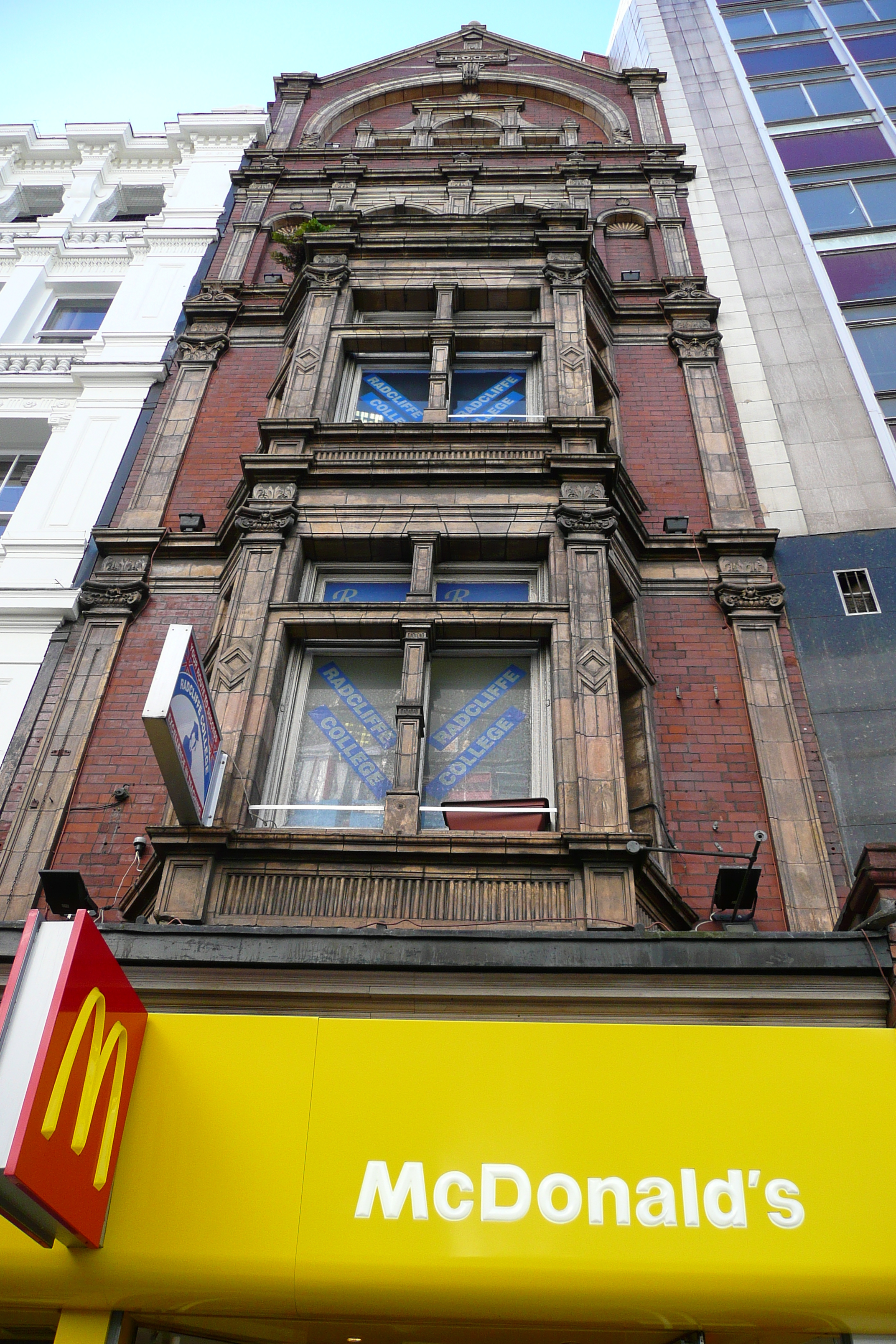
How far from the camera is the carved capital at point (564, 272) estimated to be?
15.8 meters

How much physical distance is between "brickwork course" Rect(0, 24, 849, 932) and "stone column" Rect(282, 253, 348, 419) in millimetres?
71

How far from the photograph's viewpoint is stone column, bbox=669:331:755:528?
1445cm

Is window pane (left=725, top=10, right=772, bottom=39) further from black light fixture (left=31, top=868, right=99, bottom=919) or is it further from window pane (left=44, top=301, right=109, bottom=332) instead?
black light fixture (left=31, top=868, right=99, bottom=919)

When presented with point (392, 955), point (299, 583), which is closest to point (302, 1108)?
point (392, 955)

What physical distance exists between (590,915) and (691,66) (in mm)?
23952

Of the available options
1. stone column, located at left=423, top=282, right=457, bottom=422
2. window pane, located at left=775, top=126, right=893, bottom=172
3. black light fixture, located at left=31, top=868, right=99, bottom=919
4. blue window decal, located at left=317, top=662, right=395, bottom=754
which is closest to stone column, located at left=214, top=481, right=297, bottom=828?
blue window decal, located at left=317, top=662, right=395, bottom=754

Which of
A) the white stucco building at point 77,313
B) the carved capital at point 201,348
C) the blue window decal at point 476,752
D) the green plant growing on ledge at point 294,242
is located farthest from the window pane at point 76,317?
the blue window decal at point 476,752

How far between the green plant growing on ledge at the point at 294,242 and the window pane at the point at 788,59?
13.4m

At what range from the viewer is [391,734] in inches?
425

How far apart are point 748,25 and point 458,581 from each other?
77.3 ft

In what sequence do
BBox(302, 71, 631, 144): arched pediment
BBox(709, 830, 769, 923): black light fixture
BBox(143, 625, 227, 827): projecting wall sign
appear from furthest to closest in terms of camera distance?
1. BBox(302, 71, 631, 144): arched pediment
2. BBox(709, 830, 769, 923): black light fixture
3. BBox(143, 625, 227, 827): projecting wall sign

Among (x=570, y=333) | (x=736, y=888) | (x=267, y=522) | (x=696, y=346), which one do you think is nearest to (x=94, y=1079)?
(x=736, y=888)

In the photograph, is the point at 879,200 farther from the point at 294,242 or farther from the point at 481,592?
the point at 481,592

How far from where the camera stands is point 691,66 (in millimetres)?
25078
